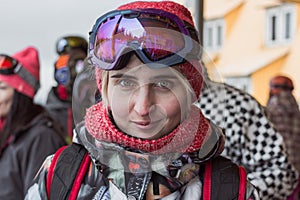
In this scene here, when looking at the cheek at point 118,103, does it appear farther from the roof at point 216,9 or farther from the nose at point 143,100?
the roof at point 216,9

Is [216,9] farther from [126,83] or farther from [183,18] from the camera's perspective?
[126,83]

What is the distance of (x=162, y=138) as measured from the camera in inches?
39.4

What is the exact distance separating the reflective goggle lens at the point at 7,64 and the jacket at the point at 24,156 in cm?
21

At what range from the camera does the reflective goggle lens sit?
201 cm

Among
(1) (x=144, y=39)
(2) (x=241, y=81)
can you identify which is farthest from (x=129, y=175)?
(2) (x=241, y=81)

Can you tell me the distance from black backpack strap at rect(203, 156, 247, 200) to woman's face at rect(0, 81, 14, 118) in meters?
1.11

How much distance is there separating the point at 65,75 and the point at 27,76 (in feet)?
2.22

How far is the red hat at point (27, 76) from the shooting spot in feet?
6.60

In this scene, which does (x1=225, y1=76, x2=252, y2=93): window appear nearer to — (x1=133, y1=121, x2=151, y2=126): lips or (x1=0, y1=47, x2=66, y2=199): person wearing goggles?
(x1=0, y1=47, x2=66, y2=199): person wearing goggles

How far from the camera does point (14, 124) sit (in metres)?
1.99

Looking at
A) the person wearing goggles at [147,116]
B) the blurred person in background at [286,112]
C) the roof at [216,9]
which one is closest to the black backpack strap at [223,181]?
the person wearing goggles at [147,116]

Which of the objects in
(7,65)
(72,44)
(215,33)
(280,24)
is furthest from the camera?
(215,33)

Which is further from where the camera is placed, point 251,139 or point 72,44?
point 72,44

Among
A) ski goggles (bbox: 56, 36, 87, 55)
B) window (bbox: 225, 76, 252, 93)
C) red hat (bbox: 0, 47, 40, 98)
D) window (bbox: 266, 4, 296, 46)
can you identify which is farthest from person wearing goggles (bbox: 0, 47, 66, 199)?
window (bbox: 266, 4, 296, 46)
